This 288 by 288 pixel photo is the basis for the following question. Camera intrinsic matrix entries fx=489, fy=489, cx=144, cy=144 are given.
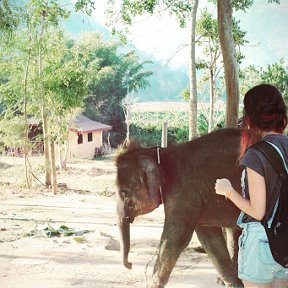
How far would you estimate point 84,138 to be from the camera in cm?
2622

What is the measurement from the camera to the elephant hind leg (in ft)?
12.9

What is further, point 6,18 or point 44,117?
point 44,117

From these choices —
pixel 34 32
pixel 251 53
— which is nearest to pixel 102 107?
pixel 34 32

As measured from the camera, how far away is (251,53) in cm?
15225

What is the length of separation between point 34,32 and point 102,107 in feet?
53.8

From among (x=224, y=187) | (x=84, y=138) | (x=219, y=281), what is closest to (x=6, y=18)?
(x=219, y=281)

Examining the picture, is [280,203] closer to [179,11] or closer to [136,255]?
[136,255]

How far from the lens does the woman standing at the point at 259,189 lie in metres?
1.91

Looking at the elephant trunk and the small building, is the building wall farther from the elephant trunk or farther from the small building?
the elephant trunk

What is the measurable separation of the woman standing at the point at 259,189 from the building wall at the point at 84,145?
22590 mm

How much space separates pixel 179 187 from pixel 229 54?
5.91 feet

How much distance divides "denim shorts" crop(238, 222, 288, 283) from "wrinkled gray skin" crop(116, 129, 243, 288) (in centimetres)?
160

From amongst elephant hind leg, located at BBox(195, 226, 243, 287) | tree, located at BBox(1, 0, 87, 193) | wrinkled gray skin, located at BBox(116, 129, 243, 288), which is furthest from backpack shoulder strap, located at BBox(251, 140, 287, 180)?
tree, located at BBox(1, 0, 87, 193)

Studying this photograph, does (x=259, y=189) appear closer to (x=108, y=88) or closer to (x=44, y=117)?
(x=44, y=117)
